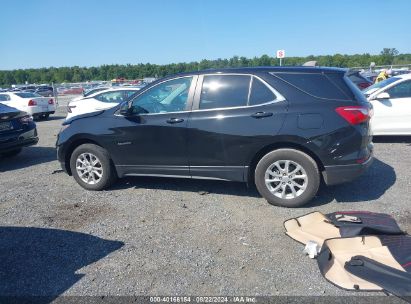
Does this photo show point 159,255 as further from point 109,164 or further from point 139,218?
point 109,164

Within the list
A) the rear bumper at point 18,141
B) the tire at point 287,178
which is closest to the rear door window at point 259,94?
the tire at point 287,178

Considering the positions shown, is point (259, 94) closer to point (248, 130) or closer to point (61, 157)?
point (248, 130)

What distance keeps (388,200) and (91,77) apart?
86285 millimetres

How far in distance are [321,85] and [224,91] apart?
1231 millimetres

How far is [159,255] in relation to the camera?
360 centimetres

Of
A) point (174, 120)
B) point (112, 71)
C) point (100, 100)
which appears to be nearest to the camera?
point (174, 120)

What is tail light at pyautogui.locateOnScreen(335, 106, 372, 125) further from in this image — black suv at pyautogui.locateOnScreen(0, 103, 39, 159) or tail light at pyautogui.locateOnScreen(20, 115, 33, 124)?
tail light at pyautogui.locateOnScreen(20, 115, 33, 124)

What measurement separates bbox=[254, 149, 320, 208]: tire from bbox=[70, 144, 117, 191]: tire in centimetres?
226

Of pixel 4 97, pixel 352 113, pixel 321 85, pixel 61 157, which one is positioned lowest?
pixel 61 157

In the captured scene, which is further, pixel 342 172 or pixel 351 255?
pixel 342 172

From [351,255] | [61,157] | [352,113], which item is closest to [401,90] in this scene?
[352,113]

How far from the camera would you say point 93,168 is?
557 centimetres

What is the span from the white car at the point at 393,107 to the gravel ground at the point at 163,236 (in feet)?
6.68

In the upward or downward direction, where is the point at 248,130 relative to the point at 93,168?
upward
